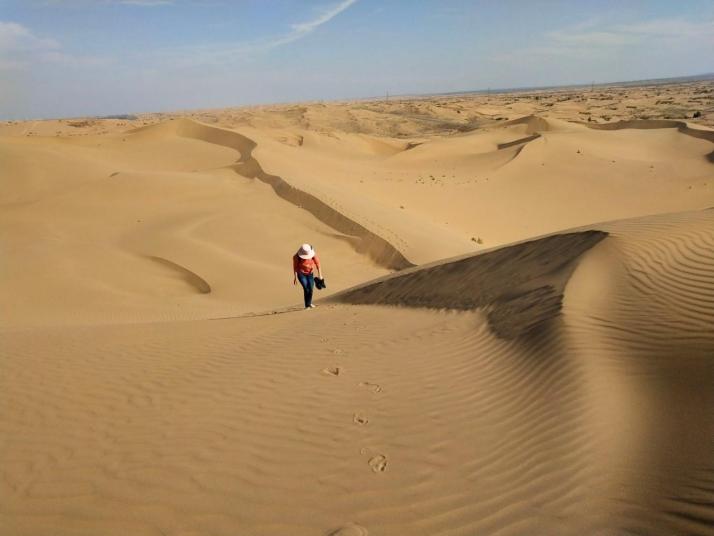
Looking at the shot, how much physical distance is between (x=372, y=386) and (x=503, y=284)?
2.97 meters

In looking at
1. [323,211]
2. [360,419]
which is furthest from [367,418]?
[323,211]

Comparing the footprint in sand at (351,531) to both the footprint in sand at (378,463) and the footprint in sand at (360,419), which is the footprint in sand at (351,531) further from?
the footprint in sand at (360,419)

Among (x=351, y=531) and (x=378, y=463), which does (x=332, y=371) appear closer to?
(x=378, y=463)

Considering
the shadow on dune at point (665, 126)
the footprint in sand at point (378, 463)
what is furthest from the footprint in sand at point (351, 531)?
the shadow on dune at point (665, 126)

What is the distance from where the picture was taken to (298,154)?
2780cm

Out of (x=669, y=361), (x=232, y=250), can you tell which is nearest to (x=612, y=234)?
(x=669, y=361)

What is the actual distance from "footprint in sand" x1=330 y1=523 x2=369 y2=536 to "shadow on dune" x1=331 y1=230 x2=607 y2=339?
9.92ft

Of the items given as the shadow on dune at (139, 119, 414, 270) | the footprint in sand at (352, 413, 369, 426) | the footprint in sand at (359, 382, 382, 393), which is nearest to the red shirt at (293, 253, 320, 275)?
the footprint in sand at (359, 382, 382, 393)

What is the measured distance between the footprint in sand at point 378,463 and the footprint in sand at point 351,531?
537 mm

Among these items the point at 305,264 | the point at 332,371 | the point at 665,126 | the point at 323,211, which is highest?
the point at 665,126

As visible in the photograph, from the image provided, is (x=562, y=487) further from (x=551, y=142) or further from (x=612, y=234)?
(x=551, y=142)

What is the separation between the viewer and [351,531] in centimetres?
304

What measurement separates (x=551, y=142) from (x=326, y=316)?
24.8 m

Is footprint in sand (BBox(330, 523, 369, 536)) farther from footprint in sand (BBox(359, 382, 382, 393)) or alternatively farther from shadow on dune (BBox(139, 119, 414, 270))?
shadow on dune (BBox(139, 119, 414, 270))
